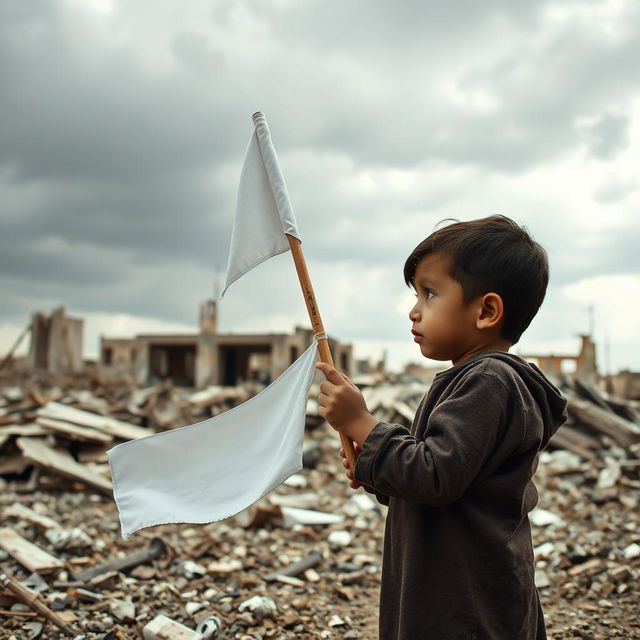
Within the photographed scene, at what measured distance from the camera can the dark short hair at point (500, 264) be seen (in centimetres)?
180

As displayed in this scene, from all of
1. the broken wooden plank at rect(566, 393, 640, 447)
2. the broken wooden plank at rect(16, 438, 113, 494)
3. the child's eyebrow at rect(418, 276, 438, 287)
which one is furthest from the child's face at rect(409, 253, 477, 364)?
the broken wooden plank at rect(566, 393, 640, 447)

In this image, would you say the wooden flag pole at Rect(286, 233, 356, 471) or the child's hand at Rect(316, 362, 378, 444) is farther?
the wooden flag pole at Rect(286, 233, 356, 471)

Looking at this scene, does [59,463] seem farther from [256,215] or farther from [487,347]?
[487,347]

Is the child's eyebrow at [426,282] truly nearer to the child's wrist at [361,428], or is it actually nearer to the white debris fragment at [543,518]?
the child's wrist at [361,428]

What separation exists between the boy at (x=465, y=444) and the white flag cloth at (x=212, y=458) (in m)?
0.32

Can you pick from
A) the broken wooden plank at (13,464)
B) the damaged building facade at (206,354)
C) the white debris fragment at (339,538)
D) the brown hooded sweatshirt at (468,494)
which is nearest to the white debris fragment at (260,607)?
the white debris fragment at (339,538)

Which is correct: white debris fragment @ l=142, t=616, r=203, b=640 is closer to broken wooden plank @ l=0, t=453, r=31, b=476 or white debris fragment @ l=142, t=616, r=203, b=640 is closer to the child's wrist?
the child's wrist

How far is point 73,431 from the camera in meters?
7.56

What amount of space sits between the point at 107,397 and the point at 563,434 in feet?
26.5

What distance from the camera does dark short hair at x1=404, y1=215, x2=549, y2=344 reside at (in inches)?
71.1

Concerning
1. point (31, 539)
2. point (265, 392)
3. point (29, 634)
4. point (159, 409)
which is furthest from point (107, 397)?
point (265, 392)

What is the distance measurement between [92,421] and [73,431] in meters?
0.65

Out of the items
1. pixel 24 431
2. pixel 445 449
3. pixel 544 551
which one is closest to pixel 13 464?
pixel 24 431

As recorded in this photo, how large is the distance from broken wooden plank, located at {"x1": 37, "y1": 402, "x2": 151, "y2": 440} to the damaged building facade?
13.1 meters
